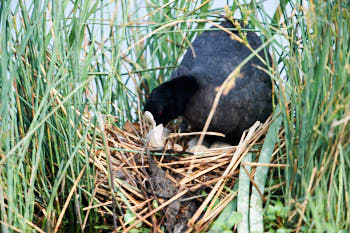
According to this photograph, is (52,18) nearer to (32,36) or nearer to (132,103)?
(32,36)

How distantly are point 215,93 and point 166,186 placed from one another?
84cm

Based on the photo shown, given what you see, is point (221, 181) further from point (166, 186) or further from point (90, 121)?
point (90, 121)

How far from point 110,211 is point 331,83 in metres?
1.21

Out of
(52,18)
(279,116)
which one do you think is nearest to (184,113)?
(279,116)

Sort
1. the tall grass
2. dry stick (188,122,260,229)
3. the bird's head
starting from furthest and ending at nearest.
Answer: the bird's head → dry stick (188,122,260,229) → the tall grass

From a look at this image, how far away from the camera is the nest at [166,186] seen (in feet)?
8.22

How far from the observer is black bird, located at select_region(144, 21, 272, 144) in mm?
3236

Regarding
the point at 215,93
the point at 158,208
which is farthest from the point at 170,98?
the point at 158,208

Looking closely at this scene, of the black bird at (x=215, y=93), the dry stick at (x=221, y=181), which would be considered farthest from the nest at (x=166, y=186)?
the black bird at (x=215, y=93)

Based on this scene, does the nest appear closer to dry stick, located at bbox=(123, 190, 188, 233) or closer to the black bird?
dry stick, located at bbox=(123, 190, 188, 233)

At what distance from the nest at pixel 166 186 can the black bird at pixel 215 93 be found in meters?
0.28

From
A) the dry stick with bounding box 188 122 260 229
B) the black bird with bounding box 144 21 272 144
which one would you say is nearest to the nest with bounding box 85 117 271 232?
the dry stick with bounding box 188 122 260 229

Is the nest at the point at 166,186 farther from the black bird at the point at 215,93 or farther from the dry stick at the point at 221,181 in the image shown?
the black bird at the point at 215,93

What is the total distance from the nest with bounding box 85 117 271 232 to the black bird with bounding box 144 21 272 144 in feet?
0.93
